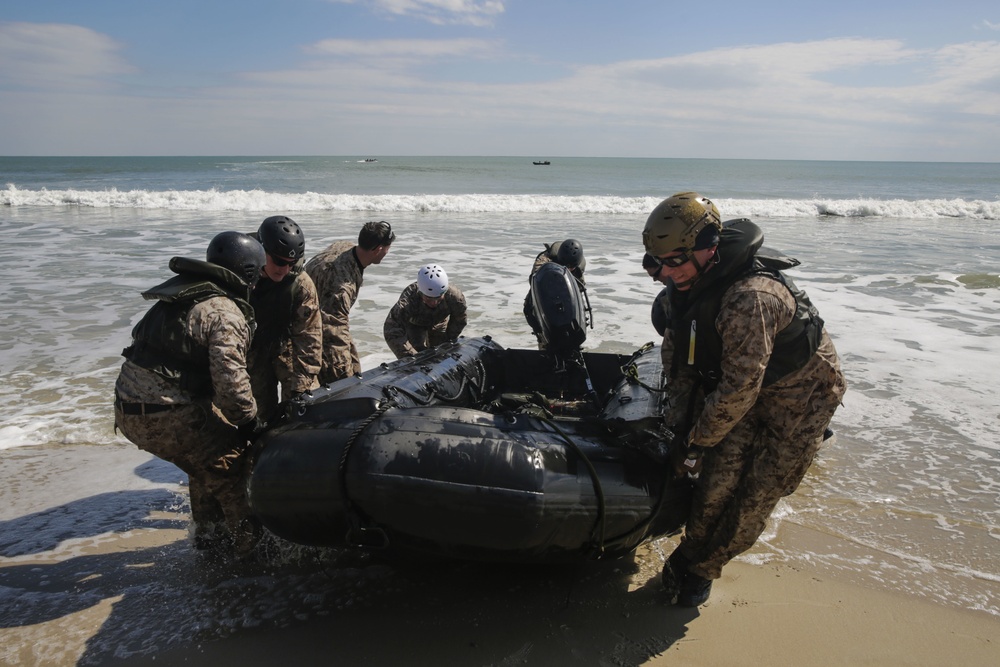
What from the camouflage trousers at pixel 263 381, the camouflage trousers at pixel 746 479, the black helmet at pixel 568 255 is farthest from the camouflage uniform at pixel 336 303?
the camouflage trousers at pixel 746 479

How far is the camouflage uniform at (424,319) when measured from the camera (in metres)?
5.68

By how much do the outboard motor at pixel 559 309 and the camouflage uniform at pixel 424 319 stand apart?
106 centimetres

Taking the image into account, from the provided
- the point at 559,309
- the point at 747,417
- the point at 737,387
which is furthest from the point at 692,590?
the point at 559,309

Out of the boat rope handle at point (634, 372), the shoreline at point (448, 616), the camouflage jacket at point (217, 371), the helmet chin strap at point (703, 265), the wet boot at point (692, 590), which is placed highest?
the helmet chin strap at point (703, 265)

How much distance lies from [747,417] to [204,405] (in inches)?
95.7

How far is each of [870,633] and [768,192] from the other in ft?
128

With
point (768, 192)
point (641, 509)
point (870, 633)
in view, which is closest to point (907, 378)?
point (870, 633)

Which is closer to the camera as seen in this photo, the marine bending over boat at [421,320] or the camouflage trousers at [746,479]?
the camouflage trousers at [746,479]

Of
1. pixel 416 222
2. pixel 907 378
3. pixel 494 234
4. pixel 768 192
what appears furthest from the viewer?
pixel 768 192

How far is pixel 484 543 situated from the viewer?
2.84m

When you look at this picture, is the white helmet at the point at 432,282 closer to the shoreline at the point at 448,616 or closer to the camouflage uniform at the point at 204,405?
the camouflage uniform at the point at 204,405

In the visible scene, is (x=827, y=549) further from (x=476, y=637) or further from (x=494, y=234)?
(x=494, y=234)

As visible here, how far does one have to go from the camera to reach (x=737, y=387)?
9.04 feet

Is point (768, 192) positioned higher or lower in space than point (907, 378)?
higher
